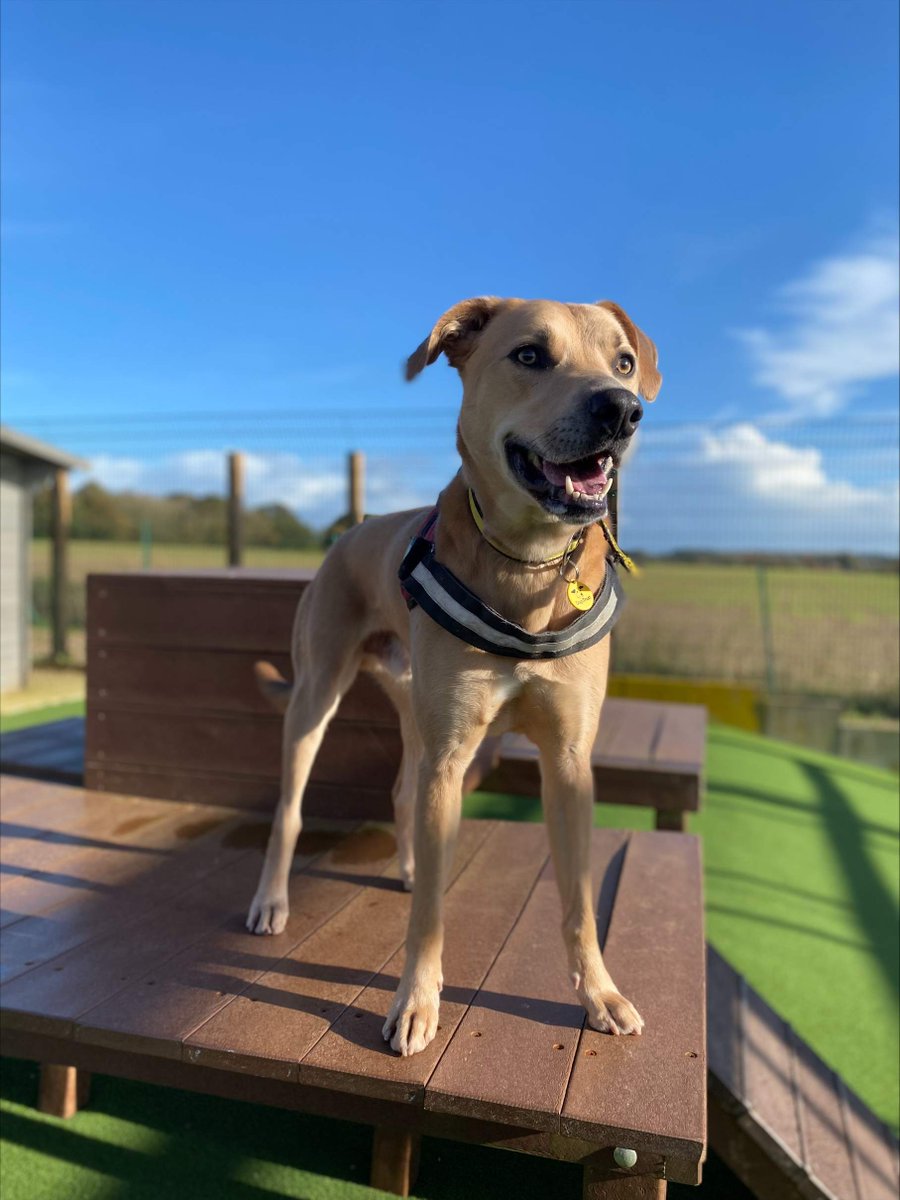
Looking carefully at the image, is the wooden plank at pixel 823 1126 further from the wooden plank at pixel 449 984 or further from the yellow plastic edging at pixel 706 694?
the yellow plastic edging at pixel 706 694

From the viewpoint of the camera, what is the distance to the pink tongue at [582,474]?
1.71 m

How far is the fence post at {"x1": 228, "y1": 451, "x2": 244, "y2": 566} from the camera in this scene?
26.7 ft

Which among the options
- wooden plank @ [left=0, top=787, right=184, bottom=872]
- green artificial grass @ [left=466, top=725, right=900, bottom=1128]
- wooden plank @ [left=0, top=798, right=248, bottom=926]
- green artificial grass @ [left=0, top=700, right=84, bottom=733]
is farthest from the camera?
green artificial grass @ [left=0, top=700, right=84, bottom=733]

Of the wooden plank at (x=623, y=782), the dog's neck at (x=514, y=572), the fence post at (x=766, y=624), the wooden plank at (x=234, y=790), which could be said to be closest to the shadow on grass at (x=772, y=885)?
the wooden plank at (x=623, y=782)

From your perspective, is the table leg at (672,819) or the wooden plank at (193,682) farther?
the table leg at (672,819)

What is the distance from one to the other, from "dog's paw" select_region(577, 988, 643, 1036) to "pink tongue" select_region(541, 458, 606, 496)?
114cm

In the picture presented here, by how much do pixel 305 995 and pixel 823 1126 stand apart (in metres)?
1.62

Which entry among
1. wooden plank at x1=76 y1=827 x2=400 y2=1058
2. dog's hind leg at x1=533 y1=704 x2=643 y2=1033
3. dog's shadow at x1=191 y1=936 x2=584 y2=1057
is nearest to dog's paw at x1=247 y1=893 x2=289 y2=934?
wooden plank at x1=76 y1=827 x2=400 y2=1058

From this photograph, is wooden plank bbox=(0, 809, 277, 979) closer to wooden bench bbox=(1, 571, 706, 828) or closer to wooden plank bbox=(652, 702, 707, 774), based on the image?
wooden bench bbox=(1, 571, 706, 828)

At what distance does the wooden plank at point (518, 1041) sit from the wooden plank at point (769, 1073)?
699mm

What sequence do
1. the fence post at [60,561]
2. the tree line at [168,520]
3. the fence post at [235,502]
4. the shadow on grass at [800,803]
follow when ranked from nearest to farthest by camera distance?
the shadow on grass at [800,803]
the fence post at [235,502]
the tree line at [168,520]
the fence post at [60,561]

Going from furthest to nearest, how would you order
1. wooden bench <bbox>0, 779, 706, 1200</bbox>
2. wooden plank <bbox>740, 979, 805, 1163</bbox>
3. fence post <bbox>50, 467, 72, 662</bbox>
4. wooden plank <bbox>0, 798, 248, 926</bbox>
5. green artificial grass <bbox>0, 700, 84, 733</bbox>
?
fence post <bbox>50, 467, 72, 662</bbox> → green artificial grass <bbox>0, 700, 84, 733</bbox> → wooden plank <bbox>0, 798, 248, 926</bbox> → wooden plank <bbox>740, 979, 805, 1163</bbox> → wooden bench <bbox>0, 779, 706, 1200</bbox>

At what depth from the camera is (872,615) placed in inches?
303

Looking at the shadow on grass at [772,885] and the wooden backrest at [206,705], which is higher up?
the wooden backrest at [206,705]
